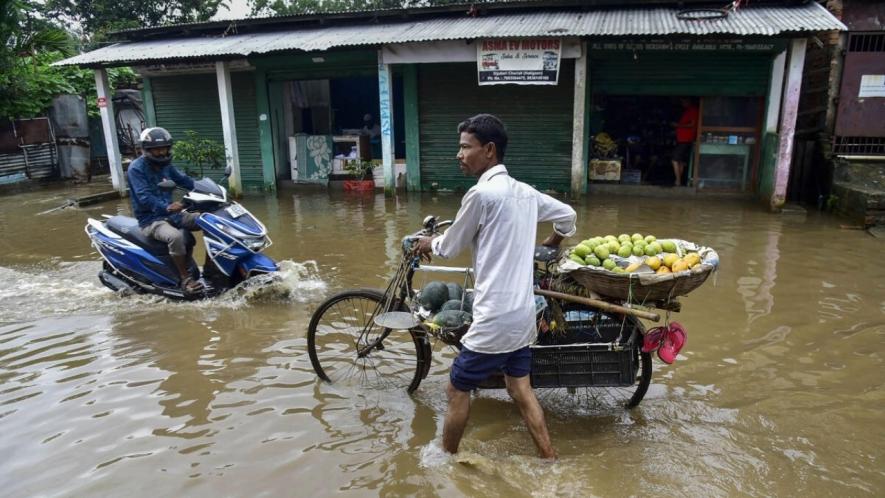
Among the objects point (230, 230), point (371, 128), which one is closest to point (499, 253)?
point (230, 230)

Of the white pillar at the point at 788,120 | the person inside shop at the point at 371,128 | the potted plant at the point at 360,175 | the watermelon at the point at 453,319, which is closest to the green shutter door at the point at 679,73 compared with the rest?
the white pillar at the point at 788,120

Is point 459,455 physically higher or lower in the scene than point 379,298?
lower

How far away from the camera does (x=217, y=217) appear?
5.68 m

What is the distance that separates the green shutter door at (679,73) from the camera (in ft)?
37.3

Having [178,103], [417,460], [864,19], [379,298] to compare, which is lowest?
[417,460]

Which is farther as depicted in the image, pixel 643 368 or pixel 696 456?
pixel 643 368

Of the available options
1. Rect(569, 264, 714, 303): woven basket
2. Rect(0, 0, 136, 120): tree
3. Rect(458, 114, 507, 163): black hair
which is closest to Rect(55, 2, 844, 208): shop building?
Rect(0, 0, 136, 120): tree

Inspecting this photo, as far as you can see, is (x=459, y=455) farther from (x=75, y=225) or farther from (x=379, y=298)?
(x=75, y=225)

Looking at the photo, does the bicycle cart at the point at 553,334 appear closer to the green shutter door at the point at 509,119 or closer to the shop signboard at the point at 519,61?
the shop signboard at the point at 519,61

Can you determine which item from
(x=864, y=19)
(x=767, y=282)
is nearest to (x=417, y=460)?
(x=767, y=282)

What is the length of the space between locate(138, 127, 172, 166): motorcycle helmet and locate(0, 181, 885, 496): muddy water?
4.59ft

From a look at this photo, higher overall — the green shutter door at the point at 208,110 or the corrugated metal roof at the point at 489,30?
the corrugated metal roof at the point at 489,30

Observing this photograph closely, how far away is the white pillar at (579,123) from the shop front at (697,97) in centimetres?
47

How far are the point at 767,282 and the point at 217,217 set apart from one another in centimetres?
556
